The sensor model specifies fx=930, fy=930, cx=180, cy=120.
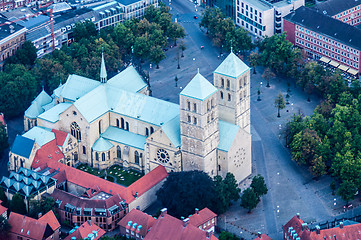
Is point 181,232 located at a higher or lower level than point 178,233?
higher

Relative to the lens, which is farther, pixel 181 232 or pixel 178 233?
pixel 178 233

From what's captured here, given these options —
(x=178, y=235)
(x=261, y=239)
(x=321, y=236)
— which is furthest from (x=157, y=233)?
(x=321, y=236)

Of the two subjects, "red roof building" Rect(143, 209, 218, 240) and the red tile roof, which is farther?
the red tile roof

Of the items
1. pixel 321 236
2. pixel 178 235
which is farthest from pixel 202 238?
pixel 321 236

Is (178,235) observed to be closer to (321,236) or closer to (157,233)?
(157,233)

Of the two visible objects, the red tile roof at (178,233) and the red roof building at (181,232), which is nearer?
the red roof building at (181,232)

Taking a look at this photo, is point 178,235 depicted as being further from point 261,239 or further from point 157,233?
point 261,239
